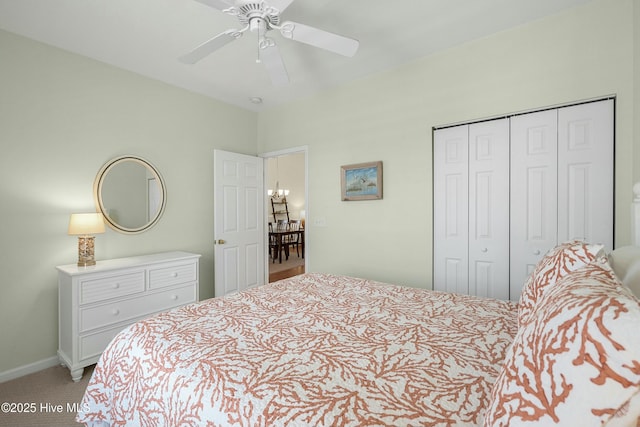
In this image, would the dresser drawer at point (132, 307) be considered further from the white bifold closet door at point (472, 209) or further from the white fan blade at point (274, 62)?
the white bifold closet door at point (472, 209)

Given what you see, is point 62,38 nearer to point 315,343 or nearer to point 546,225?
point 315,343

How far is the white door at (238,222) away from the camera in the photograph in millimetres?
3537

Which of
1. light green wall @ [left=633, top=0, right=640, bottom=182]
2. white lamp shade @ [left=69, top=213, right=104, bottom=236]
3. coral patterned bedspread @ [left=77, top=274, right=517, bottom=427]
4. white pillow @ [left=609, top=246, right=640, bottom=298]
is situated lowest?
coral patterned bedspread @ [left=77, top=274, right=517, bottom=427]

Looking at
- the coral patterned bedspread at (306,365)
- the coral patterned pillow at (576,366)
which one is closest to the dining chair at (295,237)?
the coral patterned bedspread at (306,365)

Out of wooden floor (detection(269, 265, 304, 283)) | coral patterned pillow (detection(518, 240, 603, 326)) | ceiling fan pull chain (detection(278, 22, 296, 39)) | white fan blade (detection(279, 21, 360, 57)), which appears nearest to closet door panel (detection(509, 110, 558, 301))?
coral patterned pillow (detection(518, 240, 603, 326))

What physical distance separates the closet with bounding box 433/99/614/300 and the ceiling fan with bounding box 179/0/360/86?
1.44 metres

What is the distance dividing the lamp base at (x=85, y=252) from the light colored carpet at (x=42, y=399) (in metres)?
0.88

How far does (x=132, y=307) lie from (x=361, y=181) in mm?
2507

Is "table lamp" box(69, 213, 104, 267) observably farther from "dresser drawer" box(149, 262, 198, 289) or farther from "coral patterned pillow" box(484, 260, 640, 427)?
"coral patterned pillow" box(484, 260, 640, 427)

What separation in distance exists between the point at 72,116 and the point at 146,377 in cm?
260

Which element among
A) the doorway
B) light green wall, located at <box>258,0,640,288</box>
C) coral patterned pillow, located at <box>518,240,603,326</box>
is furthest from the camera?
the doorway

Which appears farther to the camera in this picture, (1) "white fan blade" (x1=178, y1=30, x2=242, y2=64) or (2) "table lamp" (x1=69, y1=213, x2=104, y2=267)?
(2) "table lamp" (x1=69, y1=213, x2=104, y2=267)

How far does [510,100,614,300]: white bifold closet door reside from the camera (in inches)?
79.7

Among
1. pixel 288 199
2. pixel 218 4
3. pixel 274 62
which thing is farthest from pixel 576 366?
pixel 288 199
